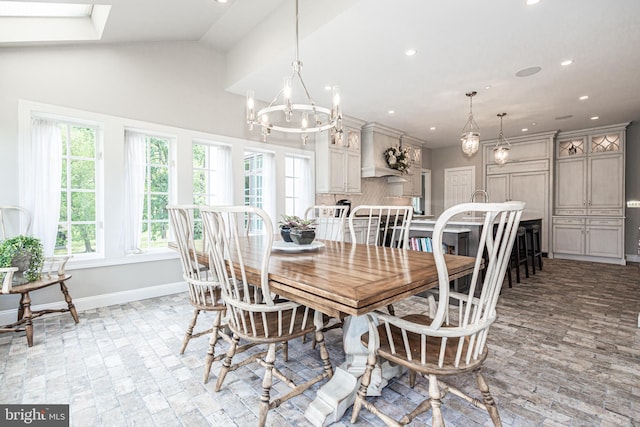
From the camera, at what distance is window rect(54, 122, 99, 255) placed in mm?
3275

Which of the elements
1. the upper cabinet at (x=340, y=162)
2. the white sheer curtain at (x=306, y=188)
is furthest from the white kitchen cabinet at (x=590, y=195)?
the white sheer curtain at (x=306, y=188)

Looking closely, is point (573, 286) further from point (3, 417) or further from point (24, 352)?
point (24, 352)

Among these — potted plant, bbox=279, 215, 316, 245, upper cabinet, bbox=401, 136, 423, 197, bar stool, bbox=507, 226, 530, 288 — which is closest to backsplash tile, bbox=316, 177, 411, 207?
upper cabinet, bbox=401, 136, 423, 197

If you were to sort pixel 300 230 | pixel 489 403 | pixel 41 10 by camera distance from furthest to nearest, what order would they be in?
1. pixel 41 10
2. pixel 300 230
3. pixel 489 403

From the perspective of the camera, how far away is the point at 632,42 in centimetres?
291

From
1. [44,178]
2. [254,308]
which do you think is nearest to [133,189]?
[44,178]

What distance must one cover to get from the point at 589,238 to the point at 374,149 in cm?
465

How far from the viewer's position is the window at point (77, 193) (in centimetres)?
328

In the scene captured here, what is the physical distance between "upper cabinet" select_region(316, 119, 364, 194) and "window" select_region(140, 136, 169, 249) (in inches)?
95.7

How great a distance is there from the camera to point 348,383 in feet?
5.48

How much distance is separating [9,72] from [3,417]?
2936mm

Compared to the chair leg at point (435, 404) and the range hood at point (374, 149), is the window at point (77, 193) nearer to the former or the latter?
the chair leg at point (435, 404)

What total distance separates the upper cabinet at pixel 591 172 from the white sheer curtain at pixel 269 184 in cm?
603

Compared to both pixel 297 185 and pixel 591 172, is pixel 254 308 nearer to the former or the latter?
pixel 297 185
